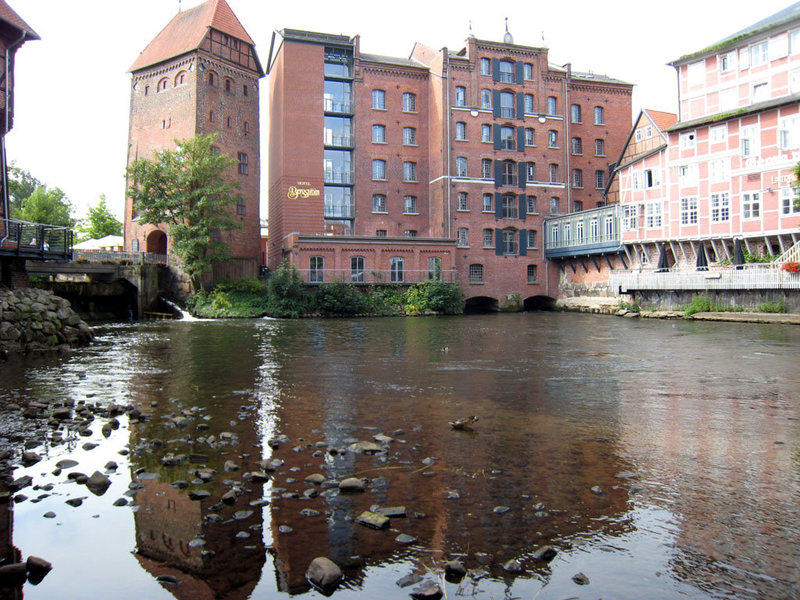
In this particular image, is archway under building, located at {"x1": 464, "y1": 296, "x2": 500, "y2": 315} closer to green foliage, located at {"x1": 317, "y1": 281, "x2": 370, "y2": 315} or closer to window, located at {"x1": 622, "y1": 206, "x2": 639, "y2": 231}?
green foliage, located at {"x1": 317, "y1": 281, "x2": 370, "y2": 315}

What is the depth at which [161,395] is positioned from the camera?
10648mm

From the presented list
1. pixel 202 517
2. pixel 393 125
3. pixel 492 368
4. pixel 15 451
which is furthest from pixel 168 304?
pixel 202 517

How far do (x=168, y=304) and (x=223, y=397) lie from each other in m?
31.6

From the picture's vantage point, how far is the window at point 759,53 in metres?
33.4

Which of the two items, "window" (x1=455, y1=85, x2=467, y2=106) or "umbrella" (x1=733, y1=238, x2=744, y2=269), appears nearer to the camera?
"umbrella" (x1=733, y1=238, x2=744, y2=269)

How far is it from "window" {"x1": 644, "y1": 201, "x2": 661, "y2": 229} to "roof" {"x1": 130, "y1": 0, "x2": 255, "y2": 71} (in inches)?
1288

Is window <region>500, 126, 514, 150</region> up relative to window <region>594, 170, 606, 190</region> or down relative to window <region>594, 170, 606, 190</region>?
up

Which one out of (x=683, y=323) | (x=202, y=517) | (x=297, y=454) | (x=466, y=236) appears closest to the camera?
(x=202, y=517)

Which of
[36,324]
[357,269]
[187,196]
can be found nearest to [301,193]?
[357,269]

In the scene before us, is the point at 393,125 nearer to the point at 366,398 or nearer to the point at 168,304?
the point at 168,304

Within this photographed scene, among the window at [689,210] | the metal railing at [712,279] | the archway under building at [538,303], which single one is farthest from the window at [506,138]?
the window at [689,210]

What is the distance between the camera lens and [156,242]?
1836 inches

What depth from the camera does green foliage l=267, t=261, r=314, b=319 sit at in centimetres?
3762

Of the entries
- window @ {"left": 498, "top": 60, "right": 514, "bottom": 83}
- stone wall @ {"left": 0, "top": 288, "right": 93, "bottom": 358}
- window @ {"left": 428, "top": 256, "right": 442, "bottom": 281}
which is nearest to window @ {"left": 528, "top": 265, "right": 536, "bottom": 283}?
window @ {"left": 428, "top": 256, "right": 442, "bottom": 281}
